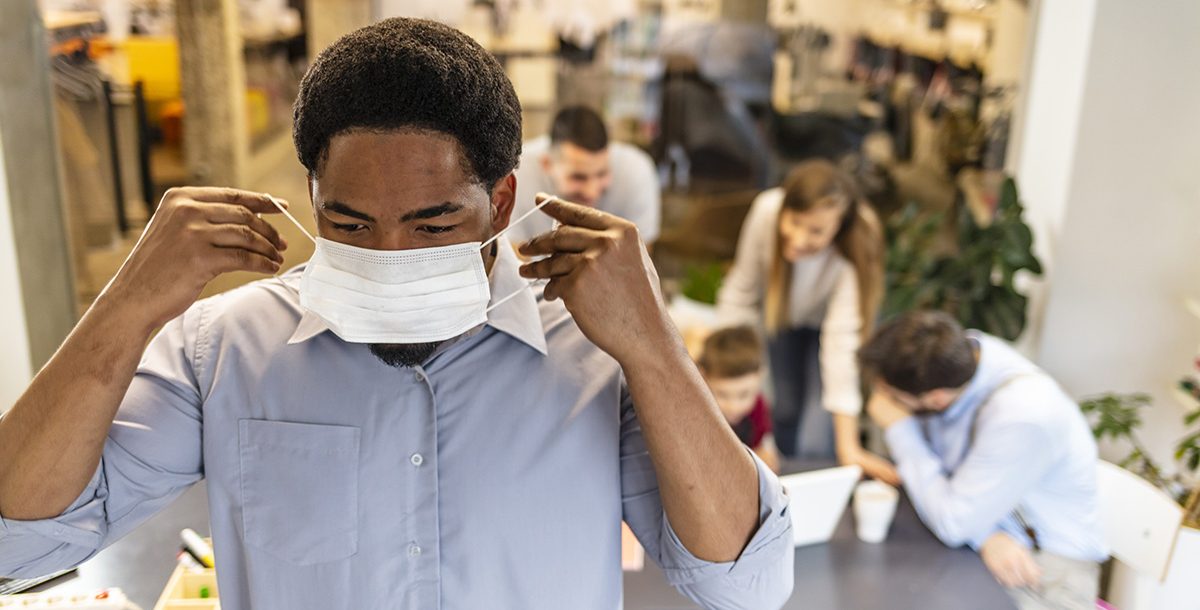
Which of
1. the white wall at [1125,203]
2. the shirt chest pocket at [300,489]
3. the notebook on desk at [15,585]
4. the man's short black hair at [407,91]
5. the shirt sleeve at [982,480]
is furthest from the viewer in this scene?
the white wall at [1125,203]

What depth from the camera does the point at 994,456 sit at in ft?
8.39

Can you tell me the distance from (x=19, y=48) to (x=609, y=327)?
2953 mm

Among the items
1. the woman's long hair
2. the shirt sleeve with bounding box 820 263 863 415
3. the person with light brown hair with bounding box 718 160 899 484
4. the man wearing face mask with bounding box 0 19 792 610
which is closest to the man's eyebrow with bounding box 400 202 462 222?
the man wearing face mask with bounding box 0 19 792 610

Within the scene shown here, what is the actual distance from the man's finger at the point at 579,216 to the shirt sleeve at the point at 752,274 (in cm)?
256

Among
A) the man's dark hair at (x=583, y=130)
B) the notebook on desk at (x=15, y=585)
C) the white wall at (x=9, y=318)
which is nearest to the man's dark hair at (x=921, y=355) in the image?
the man's dark hair at (x=583, y=130)

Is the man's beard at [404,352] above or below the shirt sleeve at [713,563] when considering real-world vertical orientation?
above

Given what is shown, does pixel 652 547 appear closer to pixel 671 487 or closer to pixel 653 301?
pixel 671 487

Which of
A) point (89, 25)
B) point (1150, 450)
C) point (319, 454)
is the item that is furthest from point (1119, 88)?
point (89, 25)

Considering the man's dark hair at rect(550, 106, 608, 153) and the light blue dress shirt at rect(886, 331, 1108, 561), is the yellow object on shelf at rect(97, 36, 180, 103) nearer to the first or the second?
the man's dark hair at rect(550, 106, 608, 153)

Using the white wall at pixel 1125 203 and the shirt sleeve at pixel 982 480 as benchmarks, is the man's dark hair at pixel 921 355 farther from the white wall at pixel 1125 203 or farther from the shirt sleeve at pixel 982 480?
the white wall at pixel 1125 203

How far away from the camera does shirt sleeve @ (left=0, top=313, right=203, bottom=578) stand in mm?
1182

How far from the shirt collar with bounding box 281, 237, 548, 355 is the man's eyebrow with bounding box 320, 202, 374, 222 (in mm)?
153

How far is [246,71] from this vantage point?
13.8 feet

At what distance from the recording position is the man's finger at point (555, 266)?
3.79 ft
